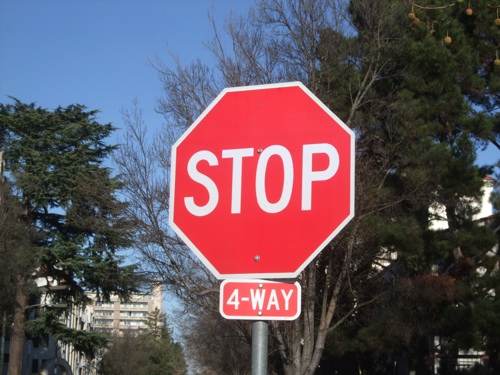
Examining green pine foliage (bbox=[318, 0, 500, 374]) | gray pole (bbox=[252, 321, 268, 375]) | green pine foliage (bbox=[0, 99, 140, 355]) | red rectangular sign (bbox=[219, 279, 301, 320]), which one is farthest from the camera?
green pine foliage (bbox=[0, 99, 140, 355])

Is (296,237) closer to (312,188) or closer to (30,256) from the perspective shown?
(312,188)

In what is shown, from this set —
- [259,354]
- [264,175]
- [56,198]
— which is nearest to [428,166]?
[264,175]

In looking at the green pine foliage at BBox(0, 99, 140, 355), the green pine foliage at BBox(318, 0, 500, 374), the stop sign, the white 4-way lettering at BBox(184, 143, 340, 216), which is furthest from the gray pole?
the green pine foliage at BBox(0, 99, 140, 355)

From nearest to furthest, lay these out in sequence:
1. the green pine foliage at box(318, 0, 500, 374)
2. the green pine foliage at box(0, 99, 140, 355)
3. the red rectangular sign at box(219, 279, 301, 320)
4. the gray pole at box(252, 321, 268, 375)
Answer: the gray pole at box(252, 321, 268, 375), the red rectangular sign at box(219, 279, 301, 320), the green pine foliage at box(318, 0, 500, 374), the green pine foliage at box(0, 99, 140, 355)

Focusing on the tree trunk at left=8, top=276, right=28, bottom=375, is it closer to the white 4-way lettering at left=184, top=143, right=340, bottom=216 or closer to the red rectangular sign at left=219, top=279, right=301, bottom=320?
the white 4-way lettering at left=184, top=143, right=340, bottom=216

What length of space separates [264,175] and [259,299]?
50cm

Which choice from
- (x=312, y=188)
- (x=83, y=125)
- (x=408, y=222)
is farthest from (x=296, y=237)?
(x=83, y=125)

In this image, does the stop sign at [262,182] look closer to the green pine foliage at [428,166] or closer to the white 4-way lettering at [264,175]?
the white 4-way lettering at [264,175]

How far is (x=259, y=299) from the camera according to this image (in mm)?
2949

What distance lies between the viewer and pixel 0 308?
31.3 metres

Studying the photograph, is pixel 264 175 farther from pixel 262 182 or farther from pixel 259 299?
pixel 259 299

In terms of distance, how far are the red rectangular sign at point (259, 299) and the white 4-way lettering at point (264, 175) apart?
302mm

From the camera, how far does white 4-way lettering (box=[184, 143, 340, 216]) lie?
2.96 meters

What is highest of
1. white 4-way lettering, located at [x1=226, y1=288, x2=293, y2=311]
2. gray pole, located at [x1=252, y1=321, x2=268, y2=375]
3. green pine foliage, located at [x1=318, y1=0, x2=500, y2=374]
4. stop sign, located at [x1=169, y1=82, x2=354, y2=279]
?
green pine foliage, located at [x1=318, y1=0, x2=500, y2=374]
